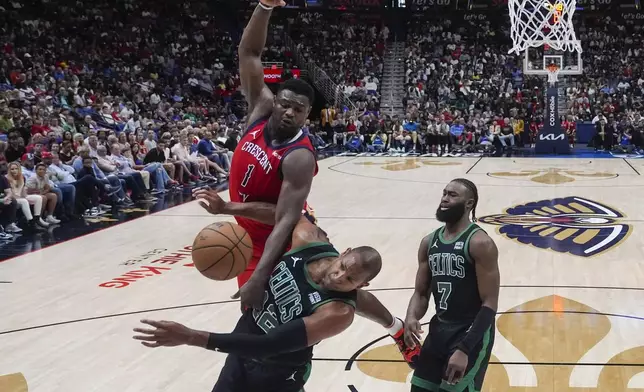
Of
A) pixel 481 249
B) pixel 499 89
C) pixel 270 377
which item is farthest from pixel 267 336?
pixel 499 89

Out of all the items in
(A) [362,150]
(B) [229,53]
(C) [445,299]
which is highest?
(B) [229,53]

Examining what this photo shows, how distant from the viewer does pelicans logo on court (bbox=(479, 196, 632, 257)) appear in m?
8.69

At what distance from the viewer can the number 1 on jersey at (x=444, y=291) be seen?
Result: 3.36m

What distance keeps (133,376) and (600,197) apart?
9.60m

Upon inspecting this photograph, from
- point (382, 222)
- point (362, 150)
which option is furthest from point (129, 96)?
point (382, 222)

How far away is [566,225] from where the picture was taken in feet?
32.4

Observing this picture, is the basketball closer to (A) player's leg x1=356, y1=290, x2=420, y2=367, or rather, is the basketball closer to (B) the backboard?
(A) player's leg x1=356, y1=290, x2=420, y2=367

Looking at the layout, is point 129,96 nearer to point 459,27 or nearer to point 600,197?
point 600,197

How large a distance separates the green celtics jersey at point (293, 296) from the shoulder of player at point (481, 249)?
0.70 metres

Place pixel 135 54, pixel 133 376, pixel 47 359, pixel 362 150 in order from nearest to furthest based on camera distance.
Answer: pixel 133 376, pixel 47 359, pixel 362 150, pixel 135 54

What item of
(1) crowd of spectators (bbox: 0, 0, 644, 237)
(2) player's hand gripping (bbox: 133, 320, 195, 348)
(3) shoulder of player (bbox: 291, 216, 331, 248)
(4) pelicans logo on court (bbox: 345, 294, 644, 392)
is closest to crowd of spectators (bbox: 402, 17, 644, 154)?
(1) crowd of spectators (bbox: 0, 0, 644, 237)

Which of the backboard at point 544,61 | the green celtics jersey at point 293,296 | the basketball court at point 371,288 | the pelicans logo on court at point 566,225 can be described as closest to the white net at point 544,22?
the backboard at point 544,61

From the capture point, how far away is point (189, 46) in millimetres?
28375

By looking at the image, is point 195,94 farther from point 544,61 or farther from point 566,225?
point 566,225
